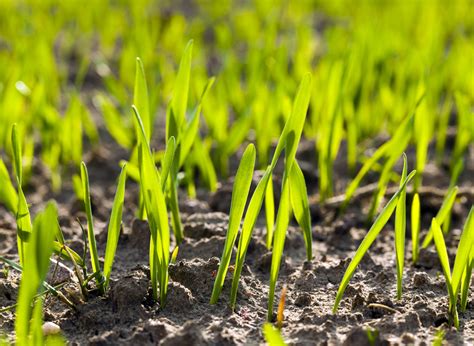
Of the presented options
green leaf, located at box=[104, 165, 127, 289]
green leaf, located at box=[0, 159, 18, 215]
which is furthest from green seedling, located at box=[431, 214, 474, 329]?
green leaf, located at box=[0, 159, 18, 215]

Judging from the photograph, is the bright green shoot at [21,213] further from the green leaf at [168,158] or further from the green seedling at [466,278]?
the green seedling at [466,278]

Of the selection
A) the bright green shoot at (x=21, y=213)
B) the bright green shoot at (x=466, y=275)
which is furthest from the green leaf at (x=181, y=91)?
the bright green shoot at (x=466, y=275)

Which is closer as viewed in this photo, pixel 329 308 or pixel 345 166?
pixel 329 308

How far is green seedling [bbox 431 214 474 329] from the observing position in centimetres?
121

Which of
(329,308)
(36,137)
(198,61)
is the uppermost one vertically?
(198,61)

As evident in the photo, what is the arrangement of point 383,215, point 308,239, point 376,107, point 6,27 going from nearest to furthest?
point 383,215 < point 308,239 < point 376,107 < point 6,27

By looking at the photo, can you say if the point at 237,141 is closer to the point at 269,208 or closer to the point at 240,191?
the point at 269,208

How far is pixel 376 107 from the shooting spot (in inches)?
94.0

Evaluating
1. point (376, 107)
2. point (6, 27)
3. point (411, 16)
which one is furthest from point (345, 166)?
point (6, 27)

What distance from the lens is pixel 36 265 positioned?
0.97m

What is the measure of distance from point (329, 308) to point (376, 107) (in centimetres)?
117

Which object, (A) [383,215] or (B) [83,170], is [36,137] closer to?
(B) [83,170]

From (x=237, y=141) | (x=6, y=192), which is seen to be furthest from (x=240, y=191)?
(x=237, y=141)

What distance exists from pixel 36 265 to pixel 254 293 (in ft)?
1.84
